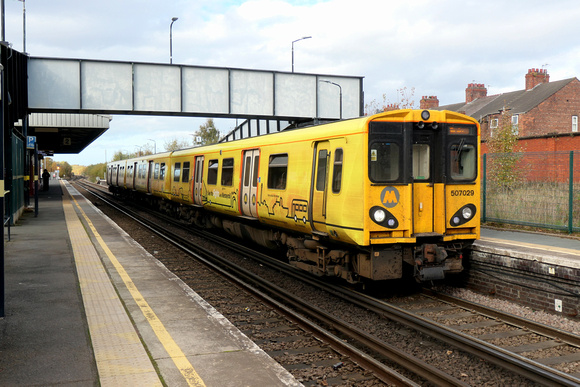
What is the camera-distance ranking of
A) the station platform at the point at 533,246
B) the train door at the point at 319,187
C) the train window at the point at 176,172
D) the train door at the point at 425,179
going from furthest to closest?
the train window at the point at 176,172
the train door at the point at 319,187
the train door at the point at 425,179
the station platform at the point at 533,246

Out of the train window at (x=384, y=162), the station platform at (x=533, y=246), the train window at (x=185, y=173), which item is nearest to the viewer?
the train window at (x=384, y=162)

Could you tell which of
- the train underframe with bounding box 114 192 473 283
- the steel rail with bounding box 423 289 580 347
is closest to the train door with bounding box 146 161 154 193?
the train underframe with bounding box 114 192 473 283

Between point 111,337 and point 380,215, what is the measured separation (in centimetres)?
391

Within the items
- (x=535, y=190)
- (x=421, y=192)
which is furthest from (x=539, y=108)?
(x=421, y=192)

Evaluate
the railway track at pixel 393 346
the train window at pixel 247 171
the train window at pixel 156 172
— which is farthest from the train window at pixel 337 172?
the train window at pixel 156 172

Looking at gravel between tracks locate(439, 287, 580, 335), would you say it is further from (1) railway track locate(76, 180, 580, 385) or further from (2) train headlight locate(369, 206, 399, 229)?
(2) train headlight locate(369, 206, 399, 229)

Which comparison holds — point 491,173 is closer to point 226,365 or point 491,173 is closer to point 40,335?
point 226,365

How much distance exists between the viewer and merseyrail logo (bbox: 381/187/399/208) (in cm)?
738

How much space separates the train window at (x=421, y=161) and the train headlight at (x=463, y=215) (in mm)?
783

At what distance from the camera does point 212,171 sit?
14.7 m

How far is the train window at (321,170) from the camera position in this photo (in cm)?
834

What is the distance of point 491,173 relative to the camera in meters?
13.3

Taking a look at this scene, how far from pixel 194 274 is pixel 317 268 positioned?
291 cm

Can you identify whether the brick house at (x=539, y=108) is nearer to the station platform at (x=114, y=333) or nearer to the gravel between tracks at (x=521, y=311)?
the gravel between tracks at (x=521, y=311)
